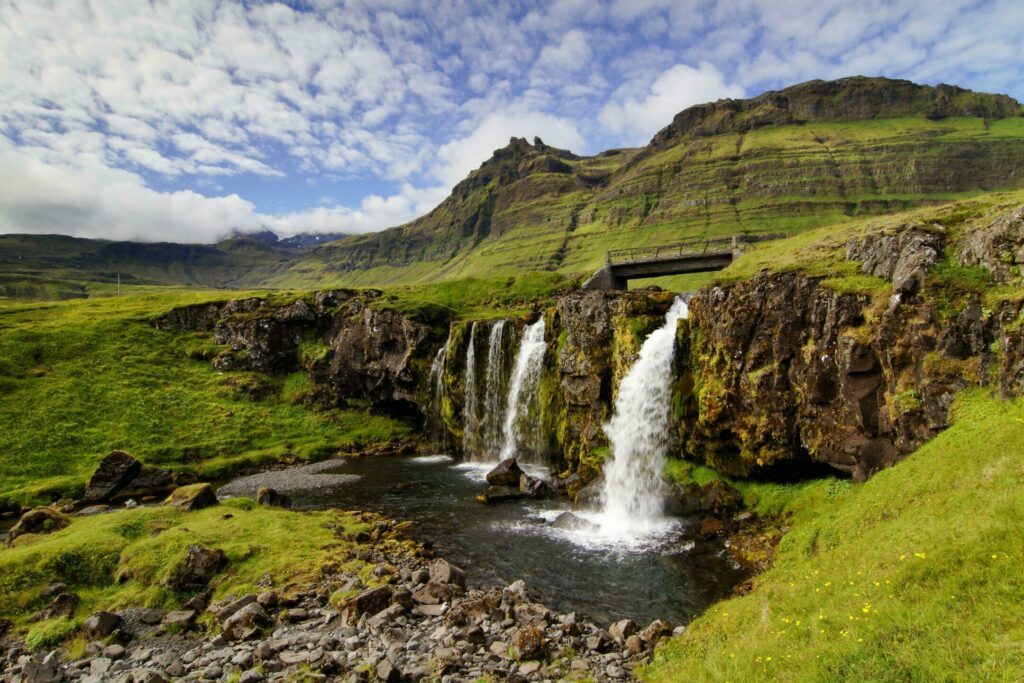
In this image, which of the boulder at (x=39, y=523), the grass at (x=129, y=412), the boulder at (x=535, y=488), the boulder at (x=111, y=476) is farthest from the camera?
the grass at (x=129, y=412)

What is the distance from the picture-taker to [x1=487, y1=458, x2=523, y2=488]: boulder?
1566 inches

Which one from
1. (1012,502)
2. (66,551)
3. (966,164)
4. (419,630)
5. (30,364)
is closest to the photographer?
(1012,502)

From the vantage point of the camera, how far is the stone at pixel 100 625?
1872 centimetres

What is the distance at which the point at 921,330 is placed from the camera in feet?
78.2

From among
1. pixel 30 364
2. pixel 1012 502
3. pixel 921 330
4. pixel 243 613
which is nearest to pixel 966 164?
pixel 921 330

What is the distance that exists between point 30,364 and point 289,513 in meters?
58.3

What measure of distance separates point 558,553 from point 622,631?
9823 millimetres

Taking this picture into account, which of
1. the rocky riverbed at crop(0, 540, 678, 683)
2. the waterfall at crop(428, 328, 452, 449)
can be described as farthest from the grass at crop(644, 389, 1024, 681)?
the waterfall at crop(428, 328, 452, 449)

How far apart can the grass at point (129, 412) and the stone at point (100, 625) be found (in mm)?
31262

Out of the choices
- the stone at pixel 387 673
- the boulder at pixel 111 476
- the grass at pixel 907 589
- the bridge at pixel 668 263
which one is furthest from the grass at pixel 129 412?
the grass at pixel 907 589

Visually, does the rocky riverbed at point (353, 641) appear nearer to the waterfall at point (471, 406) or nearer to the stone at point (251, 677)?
the stone at point (251, 677)

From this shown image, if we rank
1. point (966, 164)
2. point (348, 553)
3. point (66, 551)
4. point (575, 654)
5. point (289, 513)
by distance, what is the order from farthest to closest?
point (966, 164)
point (289, 513)
point (348, 553)
point (66, 551)
point (575, 654)

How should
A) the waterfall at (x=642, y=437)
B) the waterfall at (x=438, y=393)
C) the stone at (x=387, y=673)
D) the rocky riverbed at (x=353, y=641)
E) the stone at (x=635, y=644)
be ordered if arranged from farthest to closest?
the waterfall at (x=438, y=393) → the waterfall at (x=642, y=437) → the stone at (x=635, y=644) → the rocky riverbed at (x=353, y=641) → the stone at (x=387, y=673)

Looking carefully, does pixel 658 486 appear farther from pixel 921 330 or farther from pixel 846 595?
pixel 846 595
